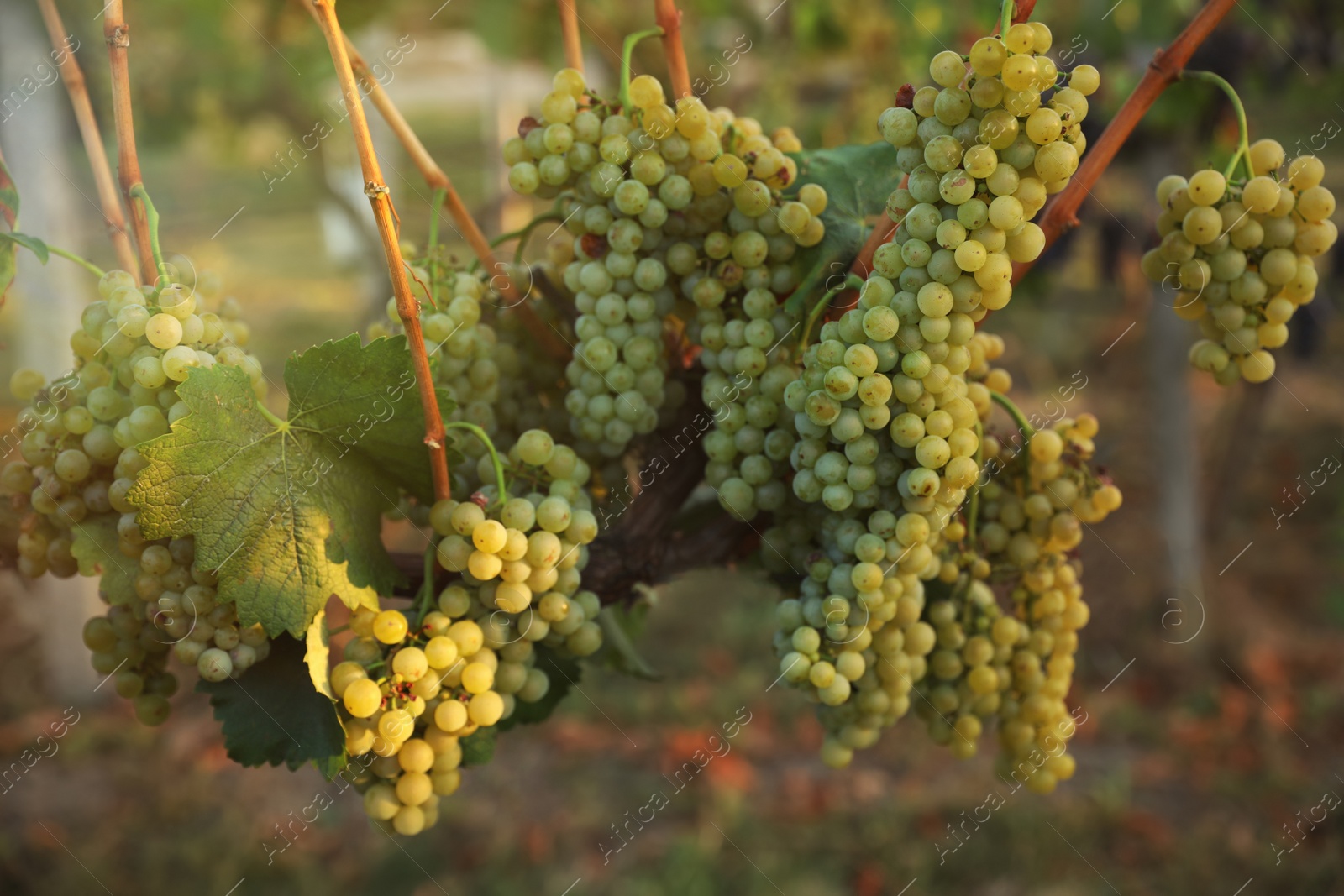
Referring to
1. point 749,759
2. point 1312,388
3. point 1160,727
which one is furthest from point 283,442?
point 1312,388

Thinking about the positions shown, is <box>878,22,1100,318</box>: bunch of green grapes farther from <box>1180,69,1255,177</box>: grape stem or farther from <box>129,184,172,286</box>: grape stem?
<box>129,184,172,286</box>: grape stem

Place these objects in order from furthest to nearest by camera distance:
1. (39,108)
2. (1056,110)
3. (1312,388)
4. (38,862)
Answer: (1312,388), (39,108), (38,862), (1056,110)

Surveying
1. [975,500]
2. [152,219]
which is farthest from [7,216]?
[975,500]

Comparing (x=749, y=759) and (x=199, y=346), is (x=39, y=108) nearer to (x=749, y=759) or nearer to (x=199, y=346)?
(x=749, y=759)

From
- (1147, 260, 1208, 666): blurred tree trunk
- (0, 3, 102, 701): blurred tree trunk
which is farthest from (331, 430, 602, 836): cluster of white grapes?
(1147, 260, 1208, 666): blurred tree trunk

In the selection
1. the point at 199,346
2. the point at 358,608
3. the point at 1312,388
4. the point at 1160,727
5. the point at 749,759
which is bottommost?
the point at 1312,388

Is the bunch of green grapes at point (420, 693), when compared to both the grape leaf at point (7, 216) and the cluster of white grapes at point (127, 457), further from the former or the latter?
the grape leaf at point (7, 216)

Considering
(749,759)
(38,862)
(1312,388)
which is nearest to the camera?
(38,862)
